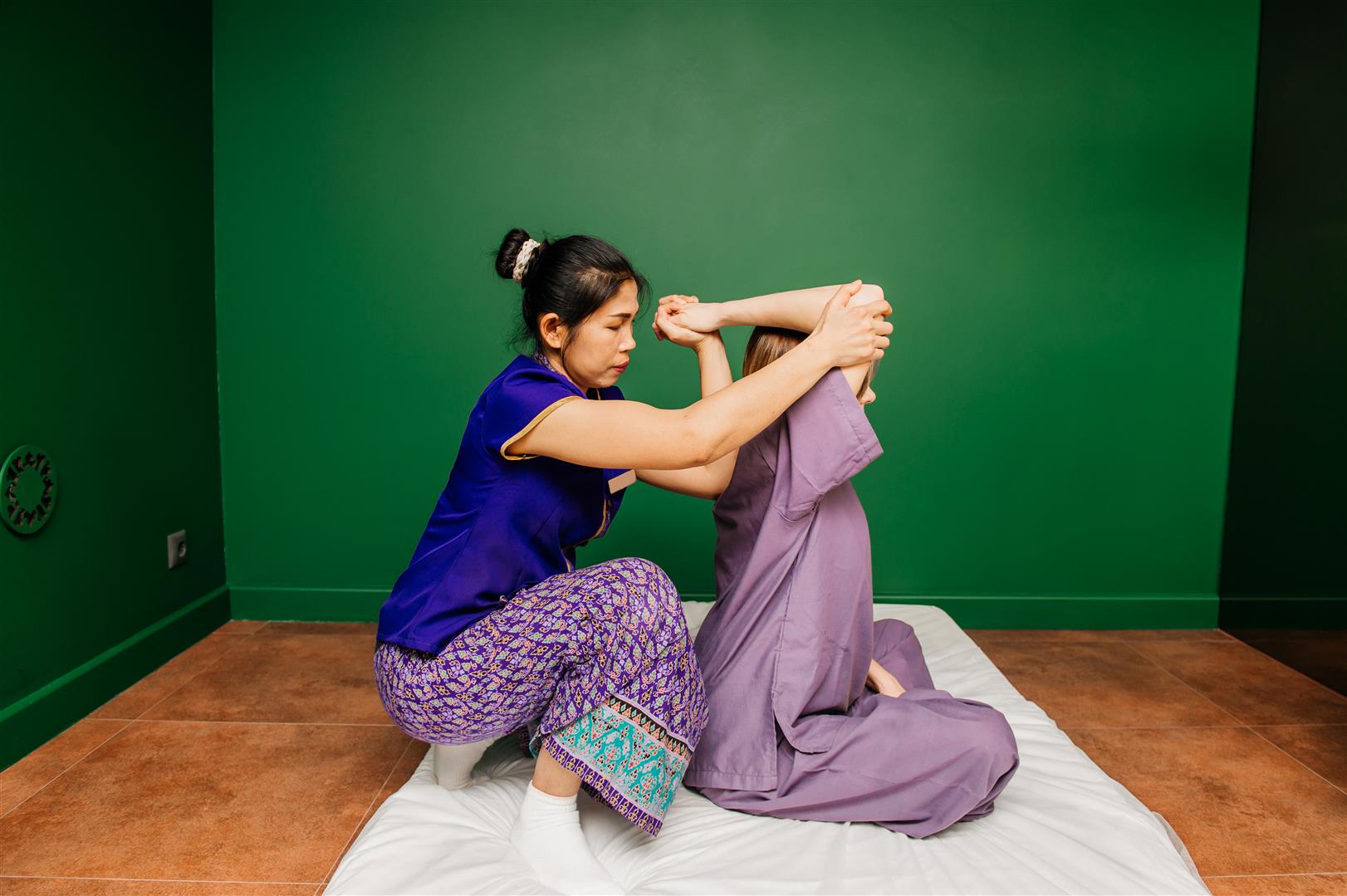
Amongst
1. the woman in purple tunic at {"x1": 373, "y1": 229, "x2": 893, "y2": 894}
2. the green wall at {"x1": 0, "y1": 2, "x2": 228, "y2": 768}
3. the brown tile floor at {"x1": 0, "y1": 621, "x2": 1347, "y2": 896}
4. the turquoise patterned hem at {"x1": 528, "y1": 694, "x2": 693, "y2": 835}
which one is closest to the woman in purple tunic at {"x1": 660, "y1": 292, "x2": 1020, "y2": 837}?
the woman in purple tunic at {"x1": 373, "y1": 229, "x2": 893, "y2": 894}

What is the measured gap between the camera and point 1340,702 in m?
2.35

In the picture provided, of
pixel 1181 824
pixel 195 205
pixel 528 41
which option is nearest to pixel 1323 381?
pixel 1181 824

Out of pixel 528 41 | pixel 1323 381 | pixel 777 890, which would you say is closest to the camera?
pixel 777 890

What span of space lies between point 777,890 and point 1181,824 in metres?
0.97

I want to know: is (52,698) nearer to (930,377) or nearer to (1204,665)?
(930,377)

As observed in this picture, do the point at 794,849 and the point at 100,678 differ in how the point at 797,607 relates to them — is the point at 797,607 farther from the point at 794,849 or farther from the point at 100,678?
the point at 100,678

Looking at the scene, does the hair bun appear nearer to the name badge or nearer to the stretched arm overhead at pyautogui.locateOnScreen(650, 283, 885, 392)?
the stretched arm overhead at pyautogui.locateOnScreen(650, 283, 885, 392)

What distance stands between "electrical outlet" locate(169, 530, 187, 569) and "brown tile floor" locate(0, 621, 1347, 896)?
27cm

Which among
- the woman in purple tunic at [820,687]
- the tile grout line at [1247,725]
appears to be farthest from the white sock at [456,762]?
the tile grout line at [1247,725]

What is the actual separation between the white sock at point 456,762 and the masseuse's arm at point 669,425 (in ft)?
1.82

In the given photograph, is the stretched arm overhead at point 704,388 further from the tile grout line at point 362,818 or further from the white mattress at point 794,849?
the tile grout line at point 362,818

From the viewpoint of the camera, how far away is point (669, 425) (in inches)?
53.3

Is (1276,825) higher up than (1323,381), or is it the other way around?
(1323,381)

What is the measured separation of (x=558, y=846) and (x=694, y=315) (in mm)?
953
